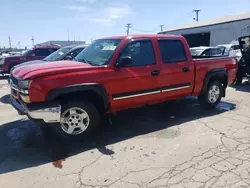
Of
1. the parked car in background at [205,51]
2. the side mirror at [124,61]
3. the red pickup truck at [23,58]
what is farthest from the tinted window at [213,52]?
the red pickup truck at [23,58]

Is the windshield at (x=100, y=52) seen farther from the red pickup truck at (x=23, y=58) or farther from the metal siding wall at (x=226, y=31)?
the metal siding wall at (x=226, y=31)

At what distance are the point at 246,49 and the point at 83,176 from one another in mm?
8950

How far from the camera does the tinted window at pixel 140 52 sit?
476 centimetres

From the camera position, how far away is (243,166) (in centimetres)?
338

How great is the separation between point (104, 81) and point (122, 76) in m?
0.39

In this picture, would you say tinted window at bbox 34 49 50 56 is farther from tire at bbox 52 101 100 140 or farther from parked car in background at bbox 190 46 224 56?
tire at bbox 52 101 100 140

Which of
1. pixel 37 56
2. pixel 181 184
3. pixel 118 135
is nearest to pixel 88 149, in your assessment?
pixel 118 135

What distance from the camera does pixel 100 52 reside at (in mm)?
4910

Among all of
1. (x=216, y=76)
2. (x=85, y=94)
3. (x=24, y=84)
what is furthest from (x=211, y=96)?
(x=24, y=84)

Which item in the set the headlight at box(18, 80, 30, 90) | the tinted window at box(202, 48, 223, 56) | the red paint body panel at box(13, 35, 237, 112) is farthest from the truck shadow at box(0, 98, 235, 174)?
the tinted window at box(202, 48, 223, 56)

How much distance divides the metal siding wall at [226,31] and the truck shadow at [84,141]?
21.6 meters

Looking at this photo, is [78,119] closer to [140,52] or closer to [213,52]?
[140,52]

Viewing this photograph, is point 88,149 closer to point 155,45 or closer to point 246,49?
point 155,45

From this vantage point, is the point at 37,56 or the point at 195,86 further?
the point at 37,56
